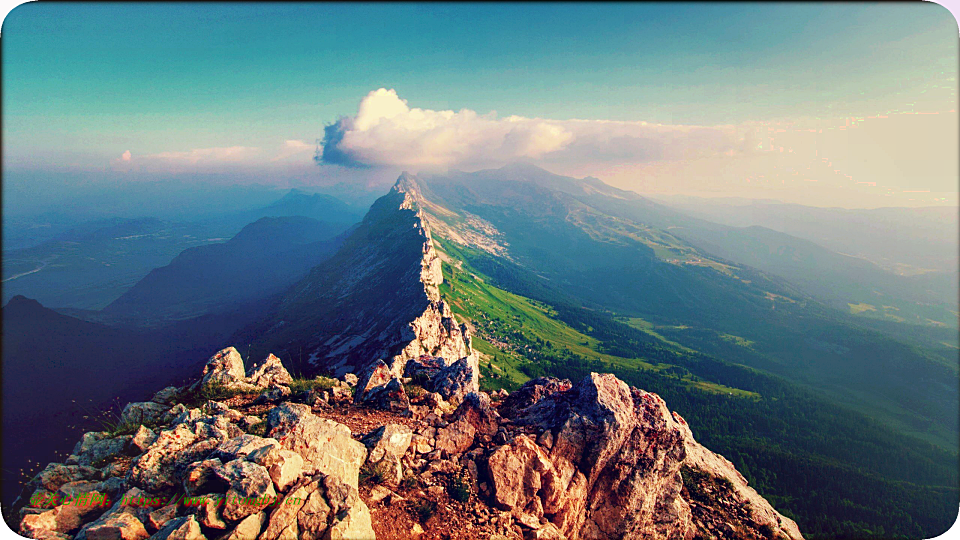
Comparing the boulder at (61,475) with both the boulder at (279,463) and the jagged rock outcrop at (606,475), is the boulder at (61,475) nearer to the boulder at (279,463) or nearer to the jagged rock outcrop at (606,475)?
the boulder at (279,463)

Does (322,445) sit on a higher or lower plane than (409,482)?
higher

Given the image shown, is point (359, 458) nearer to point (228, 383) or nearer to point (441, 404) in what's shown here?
point (441, 404)

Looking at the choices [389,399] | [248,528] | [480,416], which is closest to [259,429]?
[248,528]

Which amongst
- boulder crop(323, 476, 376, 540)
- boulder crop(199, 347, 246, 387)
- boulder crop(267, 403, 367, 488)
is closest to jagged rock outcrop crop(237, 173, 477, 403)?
boulder crop(199, 347, 246, 387)

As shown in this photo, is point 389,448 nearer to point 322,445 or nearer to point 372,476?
point 372,476

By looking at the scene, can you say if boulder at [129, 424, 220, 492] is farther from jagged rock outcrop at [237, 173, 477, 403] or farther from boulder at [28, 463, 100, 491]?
jagged rock outcrop at [237, 173, 477, 403]
